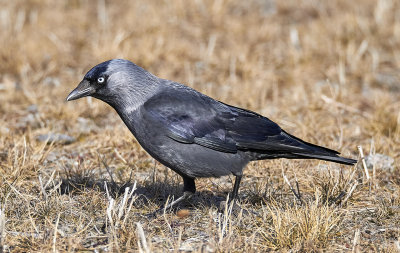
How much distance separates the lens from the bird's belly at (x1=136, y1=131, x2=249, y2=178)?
13.1 feet

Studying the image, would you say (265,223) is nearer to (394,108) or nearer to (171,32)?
(394,108)

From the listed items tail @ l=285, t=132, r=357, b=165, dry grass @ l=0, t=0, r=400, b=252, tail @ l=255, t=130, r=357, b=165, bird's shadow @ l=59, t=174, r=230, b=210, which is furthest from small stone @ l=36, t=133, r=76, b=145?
tail @ l=285, t=132, r=357, b=165

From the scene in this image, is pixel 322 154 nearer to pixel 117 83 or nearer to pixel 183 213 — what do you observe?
pixel 183 213

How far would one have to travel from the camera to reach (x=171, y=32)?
8742mm

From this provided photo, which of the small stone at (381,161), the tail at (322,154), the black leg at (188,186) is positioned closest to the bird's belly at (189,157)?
the black leg at (188,186)

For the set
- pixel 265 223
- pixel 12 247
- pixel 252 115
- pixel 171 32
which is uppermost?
pixel 171 32

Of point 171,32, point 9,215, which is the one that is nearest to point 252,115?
point 9,215

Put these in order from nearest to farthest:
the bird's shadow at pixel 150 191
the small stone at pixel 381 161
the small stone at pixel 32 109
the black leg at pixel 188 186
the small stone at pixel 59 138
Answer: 1. the black leg at pixel 188 186
2. the bird's shadow at pixel 150 191
3. the small stone at pixel 381 161
4. the small stone at pixel 59 138
5. the small stone at pixel 32 109

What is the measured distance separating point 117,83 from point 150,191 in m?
0.97

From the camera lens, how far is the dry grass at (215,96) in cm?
371

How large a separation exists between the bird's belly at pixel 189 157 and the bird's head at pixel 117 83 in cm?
37

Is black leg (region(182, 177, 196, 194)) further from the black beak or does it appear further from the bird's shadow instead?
the black beak

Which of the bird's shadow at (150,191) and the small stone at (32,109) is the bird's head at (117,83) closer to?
the bird's shadow at (150,191)

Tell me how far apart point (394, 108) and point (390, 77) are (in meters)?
1.16
